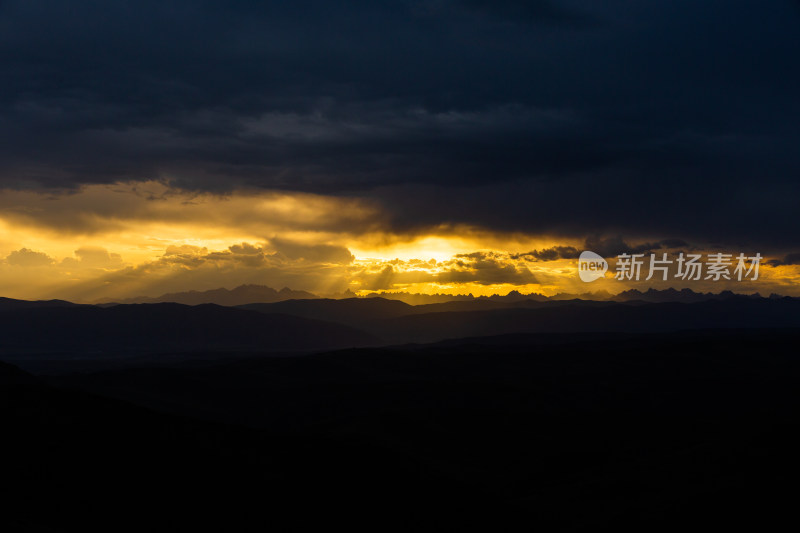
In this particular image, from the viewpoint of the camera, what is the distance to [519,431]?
226 feet

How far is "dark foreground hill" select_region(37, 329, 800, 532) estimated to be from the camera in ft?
116

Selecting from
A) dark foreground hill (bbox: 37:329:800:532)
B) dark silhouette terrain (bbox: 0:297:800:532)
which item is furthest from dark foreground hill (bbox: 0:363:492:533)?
dark foreground hill (bbox: 37:329:800:532)

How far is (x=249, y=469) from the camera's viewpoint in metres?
34.4

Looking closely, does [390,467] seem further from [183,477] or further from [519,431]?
[519,431]

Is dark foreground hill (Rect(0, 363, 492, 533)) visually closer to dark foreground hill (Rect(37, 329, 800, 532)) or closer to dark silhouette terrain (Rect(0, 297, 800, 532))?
dark silhouette terrain (Rect(0, 297, 800, 532))

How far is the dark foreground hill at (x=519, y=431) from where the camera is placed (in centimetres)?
3538

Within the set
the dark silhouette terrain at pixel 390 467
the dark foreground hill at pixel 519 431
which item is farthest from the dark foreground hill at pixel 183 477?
the dark foreground hill at pixel 519 431

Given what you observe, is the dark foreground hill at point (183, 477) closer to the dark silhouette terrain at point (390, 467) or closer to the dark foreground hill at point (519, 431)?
the dark silhouette terrain at point (390, 467)

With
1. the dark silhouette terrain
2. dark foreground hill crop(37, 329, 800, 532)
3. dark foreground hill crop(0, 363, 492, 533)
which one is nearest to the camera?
dark foreground hill crop(0, 363, 492, 533)

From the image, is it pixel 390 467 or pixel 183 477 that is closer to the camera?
pixel 183 477

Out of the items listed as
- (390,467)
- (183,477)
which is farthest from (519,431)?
(183,477)

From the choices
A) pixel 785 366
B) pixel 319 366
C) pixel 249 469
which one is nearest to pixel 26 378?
pixel 249 469

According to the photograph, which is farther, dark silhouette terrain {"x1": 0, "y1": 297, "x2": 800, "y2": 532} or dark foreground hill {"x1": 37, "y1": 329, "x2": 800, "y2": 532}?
dark foreground hill {"x1": 37, "y1": 329, "x2": 800, "y2": 532}

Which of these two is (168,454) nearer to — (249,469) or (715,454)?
(249,469)
